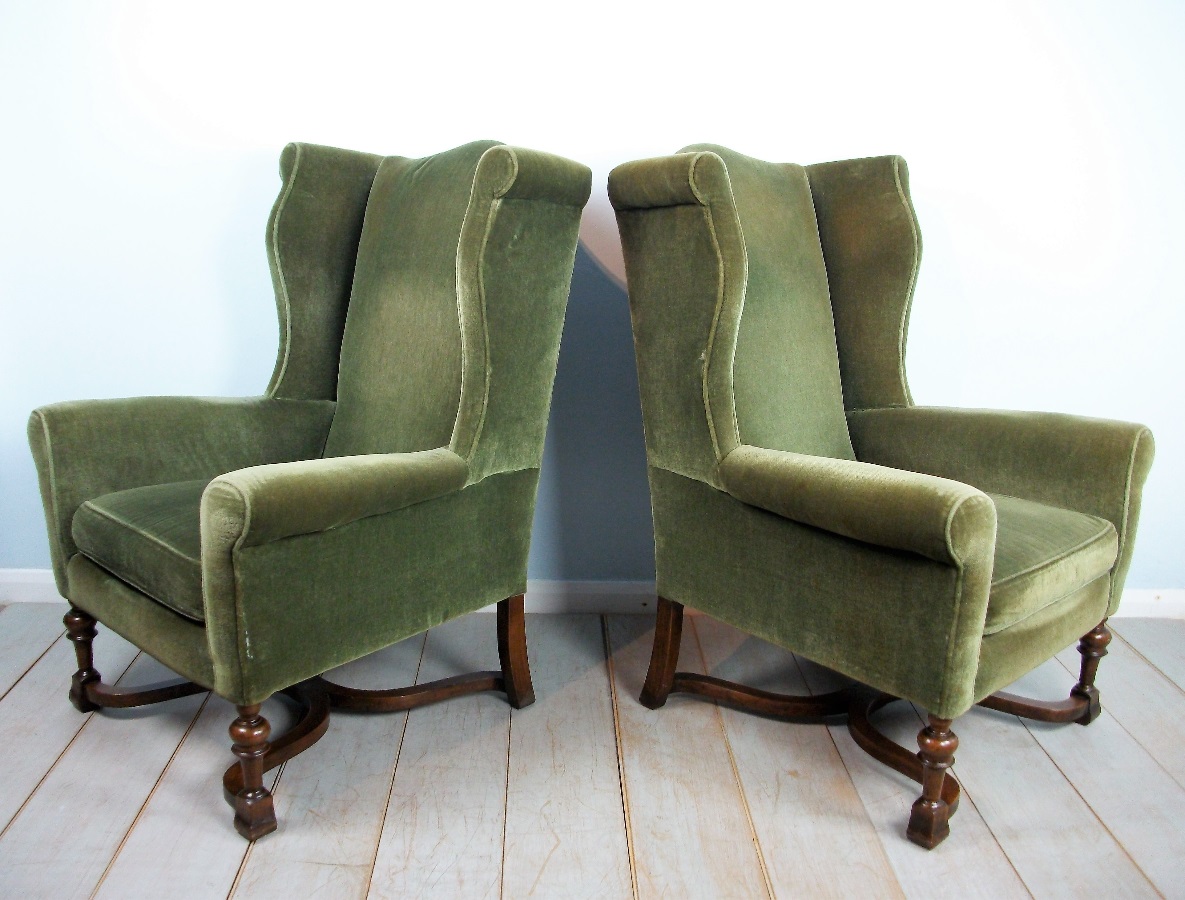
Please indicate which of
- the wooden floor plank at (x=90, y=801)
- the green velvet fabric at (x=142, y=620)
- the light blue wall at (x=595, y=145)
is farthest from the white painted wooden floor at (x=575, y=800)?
the light blue wall at (x=595, y=145)

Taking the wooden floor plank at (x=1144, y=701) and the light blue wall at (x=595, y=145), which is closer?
the wooden floor plank at (x=1144, y=701)

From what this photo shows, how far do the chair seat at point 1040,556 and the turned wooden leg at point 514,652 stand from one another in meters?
0.82

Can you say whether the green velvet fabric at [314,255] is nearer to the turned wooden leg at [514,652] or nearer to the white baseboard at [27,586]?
the turned wooden leg at [514,652]

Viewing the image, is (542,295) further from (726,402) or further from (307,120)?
(307,120)

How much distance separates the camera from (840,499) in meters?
1.28

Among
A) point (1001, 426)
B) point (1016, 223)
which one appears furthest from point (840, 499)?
point (1016, 223)

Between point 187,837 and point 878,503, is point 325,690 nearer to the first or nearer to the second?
point 187,837

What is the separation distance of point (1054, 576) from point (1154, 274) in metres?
1.14

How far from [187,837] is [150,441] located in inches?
27.2

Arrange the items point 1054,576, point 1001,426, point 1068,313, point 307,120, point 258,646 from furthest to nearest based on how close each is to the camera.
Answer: point 1068,313, point 307,120, point 1001,426, point 1054,576, point 258,646

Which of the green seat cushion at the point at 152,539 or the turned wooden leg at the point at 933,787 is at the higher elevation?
the green seat cushion at the point at 152,539

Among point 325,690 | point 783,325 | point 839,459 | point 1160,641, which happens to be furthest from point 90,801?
point 1160,641

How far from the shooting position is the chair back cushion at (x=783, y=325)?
1.64 m

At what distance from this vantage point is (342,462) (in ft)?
4.35
